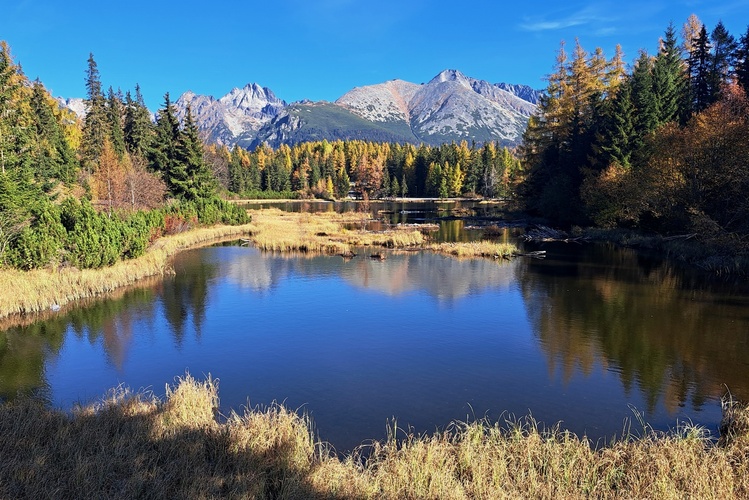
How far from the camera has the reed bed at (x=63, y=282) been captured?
22.5 meters

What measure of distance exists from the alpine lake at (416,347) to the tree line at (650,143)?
926 cm

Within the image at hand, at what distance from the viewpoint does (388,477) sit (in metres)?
8.75

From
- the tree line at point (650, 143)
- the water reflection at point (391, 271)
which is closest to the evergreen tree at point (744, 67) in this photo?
the tree line at point (650, 143)

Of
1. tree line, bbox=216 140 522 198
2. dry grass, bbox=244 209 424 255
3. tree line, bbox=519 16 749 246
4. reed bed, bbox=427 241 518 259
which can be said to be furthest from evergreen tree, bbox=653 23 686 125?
tree line, bbox=216 140 522 198

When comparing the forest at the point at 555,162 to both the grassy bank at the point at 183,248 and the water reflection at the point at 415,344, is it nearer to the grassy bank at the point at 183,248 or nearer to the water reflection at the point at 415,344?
the grassy bank at the point at 183,248

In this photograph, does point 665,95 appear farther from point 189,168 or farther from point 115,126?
point 115,126

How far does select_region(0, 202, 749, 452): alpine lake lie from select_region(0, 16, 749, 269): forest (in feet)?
18.9

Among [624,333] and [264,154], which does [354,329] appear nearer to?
[624,333]

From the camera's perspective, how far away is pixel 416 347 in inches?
771

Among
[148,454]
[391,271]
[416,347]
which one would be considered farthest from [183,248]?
[148,454]

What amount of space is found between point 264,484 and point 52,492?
10.6 ft

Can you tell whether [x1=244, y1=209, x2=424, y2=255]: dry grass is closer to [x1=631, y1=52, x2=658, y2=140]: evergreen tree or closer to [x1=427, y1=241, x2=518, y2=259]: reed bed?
[x1=427, y1=241, x2=518, y2=259]: reed bed

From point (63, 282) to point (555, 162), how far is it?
202ft

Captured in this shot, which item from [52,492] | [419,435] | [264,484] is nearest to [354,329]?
[419,435]
